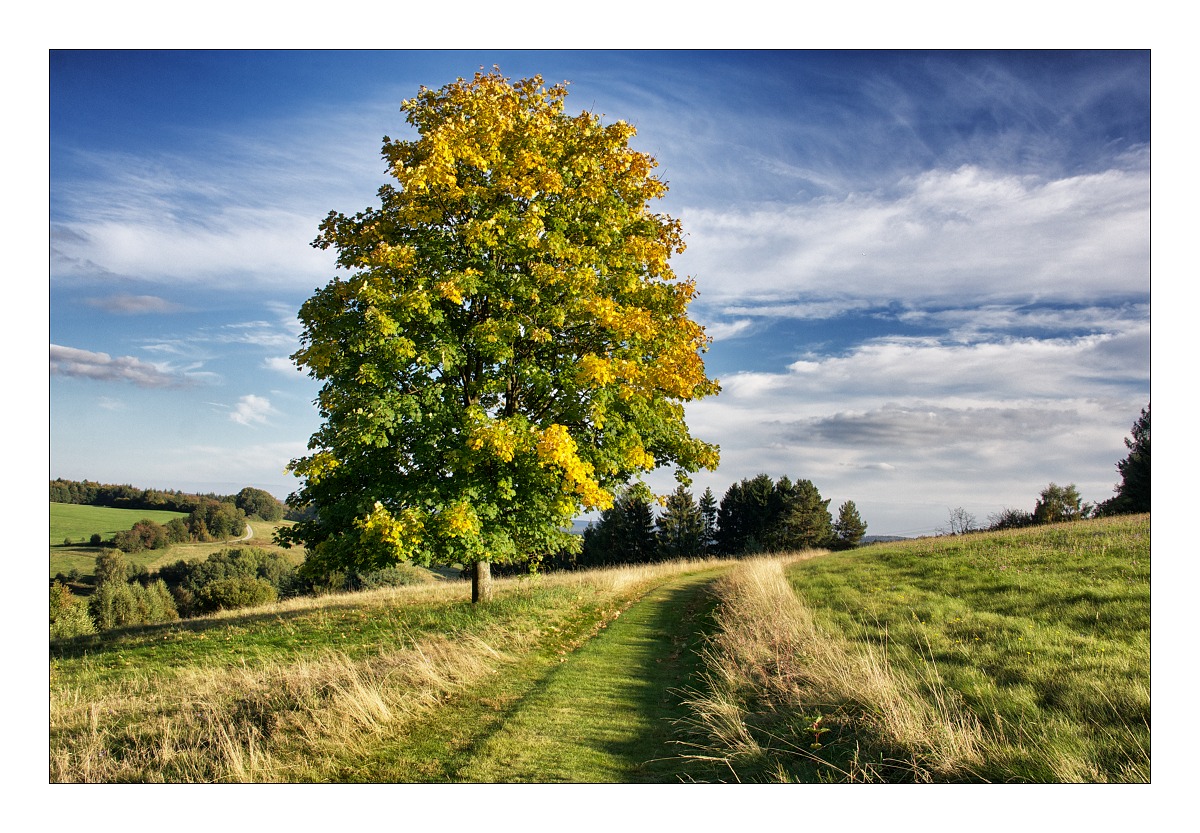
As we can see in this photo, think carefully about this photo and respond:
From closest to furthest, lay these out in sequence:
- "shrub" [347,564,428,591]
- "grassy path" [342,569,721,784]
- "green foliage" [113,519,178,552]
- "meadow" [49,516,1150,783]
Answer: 1. "meadow" [49,516,1150,783]
2. "grassy path" [342,569,721,784]
3. "shrub" [347,564,428,591]
4. "green foliage" [113,519,178,552]

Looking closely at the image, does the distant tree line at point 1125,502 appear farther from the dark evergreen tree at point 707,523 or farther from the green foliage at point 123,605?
the green foliage at point 123,605

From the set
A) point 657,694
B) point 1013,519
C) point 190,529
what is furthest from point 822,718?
point 190,529

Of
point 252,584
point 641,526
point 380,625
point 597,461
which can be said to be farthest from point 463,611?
point 641,526

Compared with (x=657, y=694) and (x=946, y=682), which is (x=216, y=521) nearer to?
(x=657, y=694)

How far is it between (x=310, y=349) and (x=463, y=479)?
170 inches

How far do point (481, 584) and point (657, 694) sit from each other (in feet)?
25.5

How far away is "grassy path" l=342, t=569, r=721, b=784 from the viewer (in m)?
6.62

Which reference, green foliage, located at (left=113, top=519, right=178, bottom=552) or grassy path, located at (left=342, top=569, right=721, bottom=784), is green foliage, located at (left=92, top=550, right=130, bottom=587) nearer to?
green foliage, located at (left=113, top=519, right=178, bottom=552)

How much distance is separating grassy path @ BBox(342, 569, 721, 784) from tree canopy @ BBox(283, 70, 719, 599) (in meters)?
3.34

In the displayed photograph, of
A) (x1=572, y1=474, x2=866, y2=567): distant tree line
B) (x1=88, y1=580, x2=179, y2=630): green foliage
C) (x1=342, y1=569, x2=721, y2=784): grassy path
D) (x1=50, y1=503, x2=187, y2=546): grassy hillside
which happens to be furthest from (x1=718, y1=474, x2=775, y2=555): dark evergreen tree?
(x1=342, y1=569, x2=721, y2=784): grassy path

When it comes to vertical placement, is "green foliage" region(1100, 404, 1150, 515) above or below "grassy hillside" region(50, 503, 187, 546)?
above

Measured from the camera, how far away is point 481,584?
1614 centimetres

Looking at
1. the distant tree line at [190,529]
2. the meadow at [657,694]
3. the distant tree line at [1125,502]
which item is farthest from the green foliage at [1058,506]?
the distant tree line at [190,529]

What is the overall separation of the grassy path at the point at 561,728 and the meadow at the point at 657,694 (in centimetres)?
4
